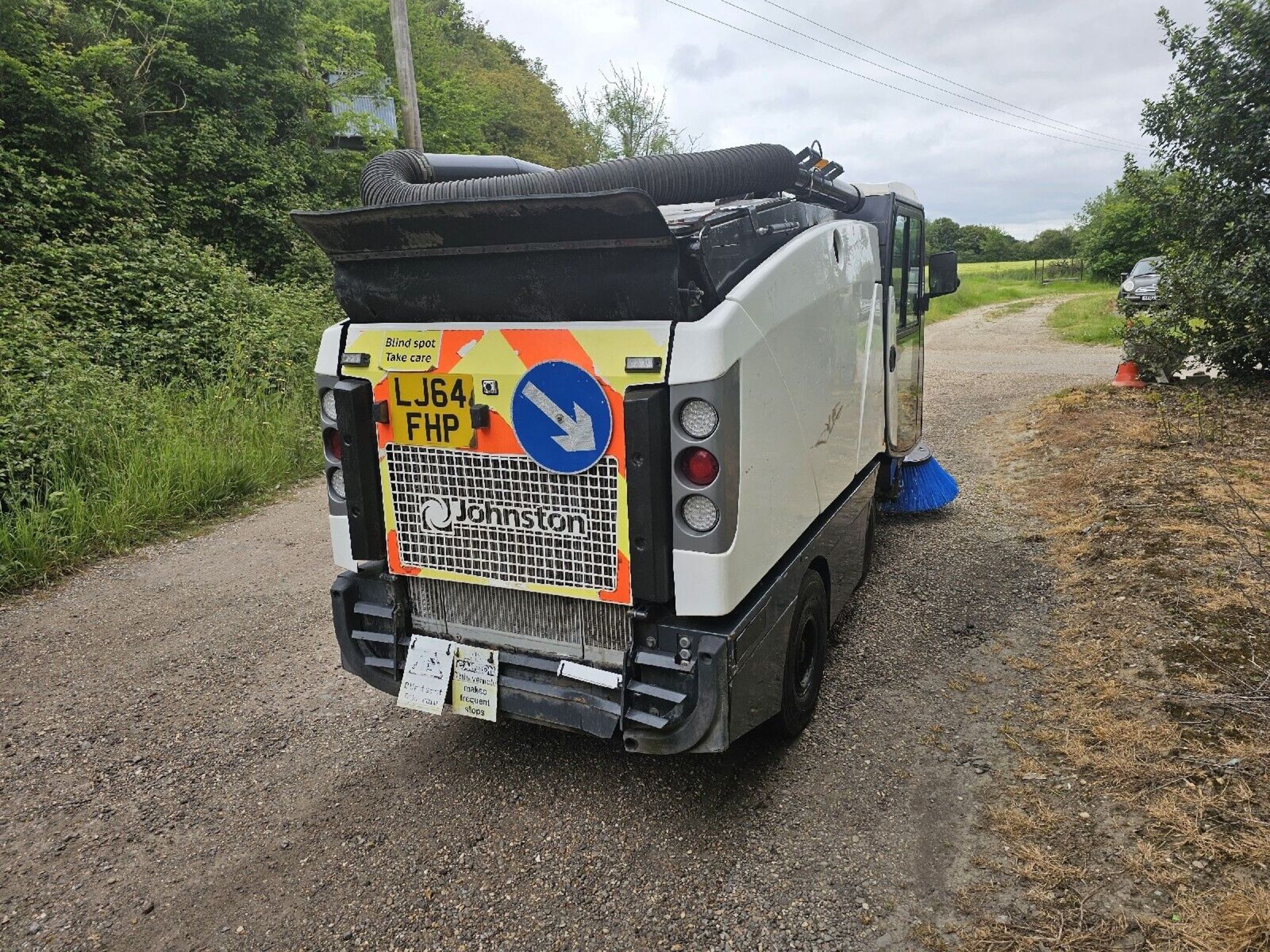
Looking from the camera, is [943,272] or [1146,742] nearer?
[1146,742]

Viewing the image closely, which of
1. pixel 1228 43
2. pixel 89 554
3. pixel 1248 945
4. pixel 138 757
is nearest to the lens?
pixel 1248 945

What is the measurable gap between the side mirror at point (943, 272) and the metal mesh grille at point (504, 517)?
4.03 metres

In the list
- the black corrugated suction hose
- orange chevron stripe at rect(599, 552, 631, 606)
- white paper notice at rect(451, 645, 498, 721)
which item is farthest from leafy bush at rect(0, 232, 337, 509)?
orange chevron stripe at rect(599, 552, 631, 606)

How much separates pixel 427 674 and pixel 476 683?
0.69ft

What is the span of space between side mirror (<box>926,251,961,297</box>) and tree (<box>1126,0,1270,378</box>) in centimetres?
531

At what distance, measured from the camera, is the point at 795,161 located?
11.7 feet

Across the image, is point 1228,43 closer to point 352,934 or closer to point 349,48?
point 352,934

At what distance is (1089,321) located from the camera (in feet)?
67.6

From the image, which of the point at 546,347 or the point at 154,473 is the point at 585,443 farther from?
the point at 154,473

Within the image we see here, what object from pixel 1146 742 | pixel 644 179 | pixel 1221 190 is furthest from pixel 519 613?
pixel 1221 190

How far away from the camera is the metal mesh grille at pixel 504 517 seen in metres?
2.72

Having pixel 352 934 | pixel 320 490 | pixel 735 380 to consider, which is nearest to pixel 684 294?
pixel 735 380

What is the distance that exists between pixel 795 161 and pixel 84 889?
3.89m

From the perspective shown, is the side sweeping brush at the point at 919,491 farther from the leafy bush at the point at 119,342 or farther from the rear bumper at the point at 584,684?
the leafy bush at the point at 119,342
